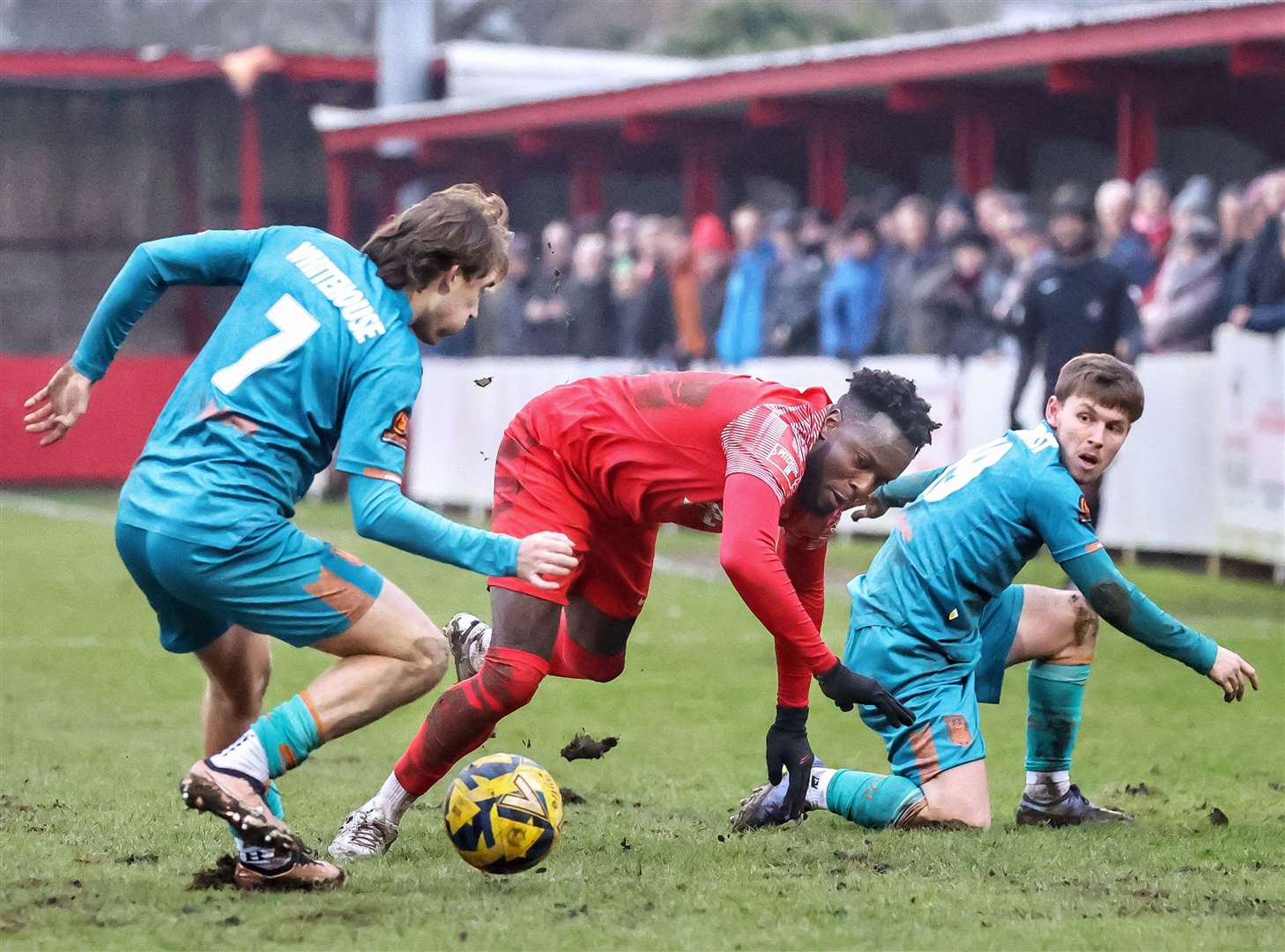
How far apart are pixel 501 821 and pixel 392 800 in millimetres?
539

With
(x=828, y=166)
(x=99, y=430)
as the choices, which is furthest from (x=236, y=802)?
(x=99, y=430)

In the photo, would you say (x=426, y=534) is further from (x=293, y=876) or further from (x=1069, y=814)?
(x=1069, y=814)

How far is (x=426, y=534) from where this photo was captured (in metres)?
4.77

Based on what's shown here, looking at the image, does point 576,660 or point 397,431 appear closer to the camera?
point 397,431

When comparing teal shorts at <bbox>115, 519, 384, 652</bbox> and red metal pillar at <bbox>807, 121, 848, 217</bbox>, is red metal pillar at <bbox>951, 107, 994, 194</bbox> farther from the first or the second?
teal shorts at <bbox>115, 519, 384, 652</bbox>

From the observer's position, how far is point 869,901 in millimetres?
5000

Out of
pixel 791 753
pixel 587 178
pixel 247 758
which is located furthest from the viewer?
pixel 587 178

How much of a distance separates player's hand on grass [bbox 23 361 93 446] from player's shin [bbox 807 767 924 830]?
2.44 meters

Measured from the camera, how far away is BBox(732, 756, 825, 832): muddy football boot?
6055mm

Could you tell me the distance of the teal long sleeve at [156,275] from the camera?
5.24m

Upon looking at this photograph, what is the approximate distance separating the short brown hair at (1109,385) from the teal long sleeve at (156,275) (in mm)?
2419

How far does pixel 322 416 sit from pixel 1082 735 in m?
4.20

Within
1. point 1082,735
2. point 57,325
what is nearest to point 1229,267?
point 1082,735

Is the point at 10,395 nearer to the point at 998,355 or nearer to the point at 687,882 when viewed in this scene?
the point at 998,355
